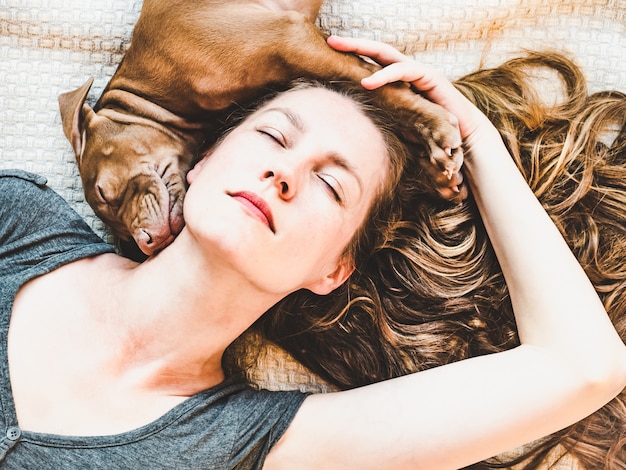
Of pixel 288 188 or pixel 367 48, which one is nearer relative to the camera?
pixel 288 188

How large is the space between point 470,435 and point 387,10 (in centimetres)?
102

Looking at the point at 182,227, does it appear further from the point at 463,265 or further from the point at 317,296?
the point at 463,265

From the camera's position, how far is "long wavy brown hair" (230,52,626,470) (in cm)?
163

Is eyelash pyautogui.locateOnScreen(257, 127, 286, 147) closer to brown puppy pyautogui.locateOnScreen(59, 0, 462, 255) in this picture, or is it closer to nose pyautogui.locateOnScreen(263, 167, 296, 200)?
nose pyautogui.locateOnScreen(263, 167, 296, 200)

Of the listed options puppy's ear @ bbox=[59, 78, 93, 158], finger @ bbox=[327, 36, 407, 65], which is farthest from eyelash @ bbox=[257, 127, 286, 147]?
puppy's ear @ bbox=[59, 78, 93, 158]

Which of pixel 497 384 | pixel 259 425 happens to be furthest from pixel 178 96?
pixel 497 384

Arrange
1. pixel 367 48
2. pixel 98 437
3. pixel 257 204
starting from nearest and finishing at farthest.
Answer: pixel 257 204 < pixel 98 437 < pixel 367 48

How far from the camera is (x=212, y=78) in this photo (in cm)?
153

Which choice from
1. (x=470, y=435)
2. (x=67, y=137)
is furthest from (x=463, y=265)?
(x=67, y=137)

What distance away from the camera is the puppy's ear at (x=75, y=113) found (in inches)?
62.4

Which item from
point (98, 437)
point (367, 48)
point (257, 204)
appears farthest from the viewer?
point (367, 48)

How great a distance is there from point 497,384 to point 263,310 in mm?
503

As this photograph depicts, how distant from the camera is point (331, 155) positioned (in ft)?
4.60

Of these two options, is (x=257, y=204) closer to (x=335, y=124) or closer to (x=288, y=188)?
(x=288, y=188)
